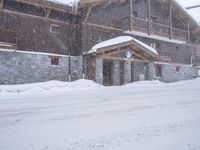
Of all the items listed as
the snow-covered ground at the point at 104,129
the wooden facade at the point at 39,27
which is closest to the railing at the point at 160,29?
the wooden facade at the point at 39,27

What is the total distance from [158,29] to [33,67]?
1285 centimetres

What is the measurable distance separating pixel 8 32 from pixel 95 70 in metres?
6.81

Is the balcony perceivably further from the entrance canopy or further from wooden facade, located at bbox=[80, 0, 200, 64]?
the entrance canopy

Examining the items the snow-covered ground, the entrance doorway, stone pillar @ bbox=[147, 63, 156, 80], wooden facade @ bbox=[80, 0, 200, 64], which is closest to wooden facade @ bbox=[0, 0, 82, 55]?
wooden facade @ bbox=[80, 0, 200, 64]

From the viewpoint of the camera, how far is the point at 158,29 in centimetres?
2730

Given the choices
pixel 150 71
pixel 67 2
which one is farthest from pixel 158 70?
pixel 67 2

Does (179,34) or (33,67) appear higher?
(179,34)

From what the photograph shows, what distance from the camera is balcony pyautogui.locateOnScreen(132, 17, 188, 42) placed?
2523cm

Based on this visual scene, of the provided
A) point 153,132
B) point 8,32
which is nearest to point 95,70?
point 8,32

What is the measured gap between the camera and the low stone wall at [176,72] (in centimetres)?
2844

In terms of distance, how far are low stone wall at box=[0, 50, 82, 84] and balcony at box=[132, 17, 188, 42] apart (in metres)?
6.20

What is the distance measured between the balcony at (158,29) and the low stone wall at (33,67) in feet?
20.3

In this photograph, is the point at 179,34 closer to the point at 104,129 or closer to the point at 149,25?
the point at 149,25

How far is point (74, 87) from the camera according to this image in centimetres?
1858
